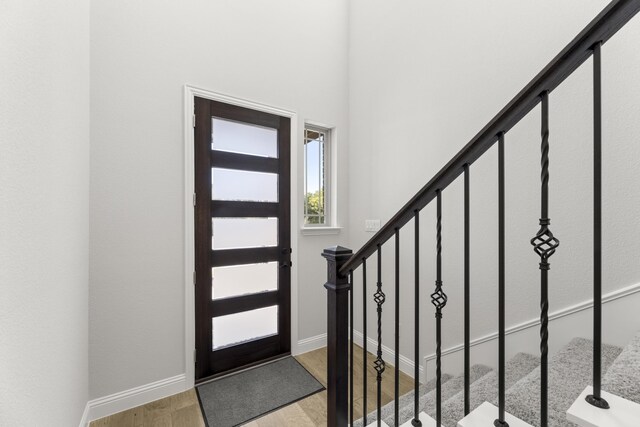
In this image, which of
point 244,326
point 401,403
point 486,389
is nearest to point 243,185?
point 244,326

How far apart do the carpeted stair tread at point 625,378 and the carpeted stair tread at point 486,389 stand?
55 centimetres

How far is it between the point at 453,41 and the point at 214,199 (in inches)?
87.8

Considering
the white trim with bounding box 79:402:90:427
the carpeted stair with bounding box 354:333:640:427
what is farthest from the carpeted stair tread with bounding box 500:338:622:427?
the white trim with bounding box 79:402:90:427

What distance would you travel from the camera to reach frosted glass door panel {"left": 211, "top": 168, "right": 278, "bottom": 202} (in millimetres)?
2367

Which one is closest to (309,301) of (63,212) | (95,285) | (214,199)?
(214,199)

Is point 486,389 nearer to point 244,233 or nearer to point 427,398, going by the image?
point 427,398

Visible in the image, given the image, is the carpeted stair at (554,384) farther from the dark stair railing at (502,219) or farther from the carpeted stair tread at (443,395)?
the dark stair railing at (502,219)

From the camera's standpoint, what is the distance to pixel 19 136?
840 mm

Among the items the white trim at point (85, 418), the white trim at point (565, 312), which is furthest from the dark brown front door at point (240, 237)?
the white trim at point (565, 312)

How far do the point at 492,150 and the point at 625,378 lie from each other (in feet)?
4.44

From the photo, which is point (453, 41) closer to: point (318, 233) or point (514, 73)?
point (514, 73)

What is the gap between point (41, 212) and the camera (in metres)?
1.01

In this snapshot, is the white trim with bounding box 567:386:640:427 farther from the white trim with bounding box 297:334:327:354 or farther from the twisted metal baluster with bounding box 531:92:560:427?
the white trim with bounding box 297:334:327:354

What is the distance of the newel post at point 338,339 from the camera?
4.49 ft
